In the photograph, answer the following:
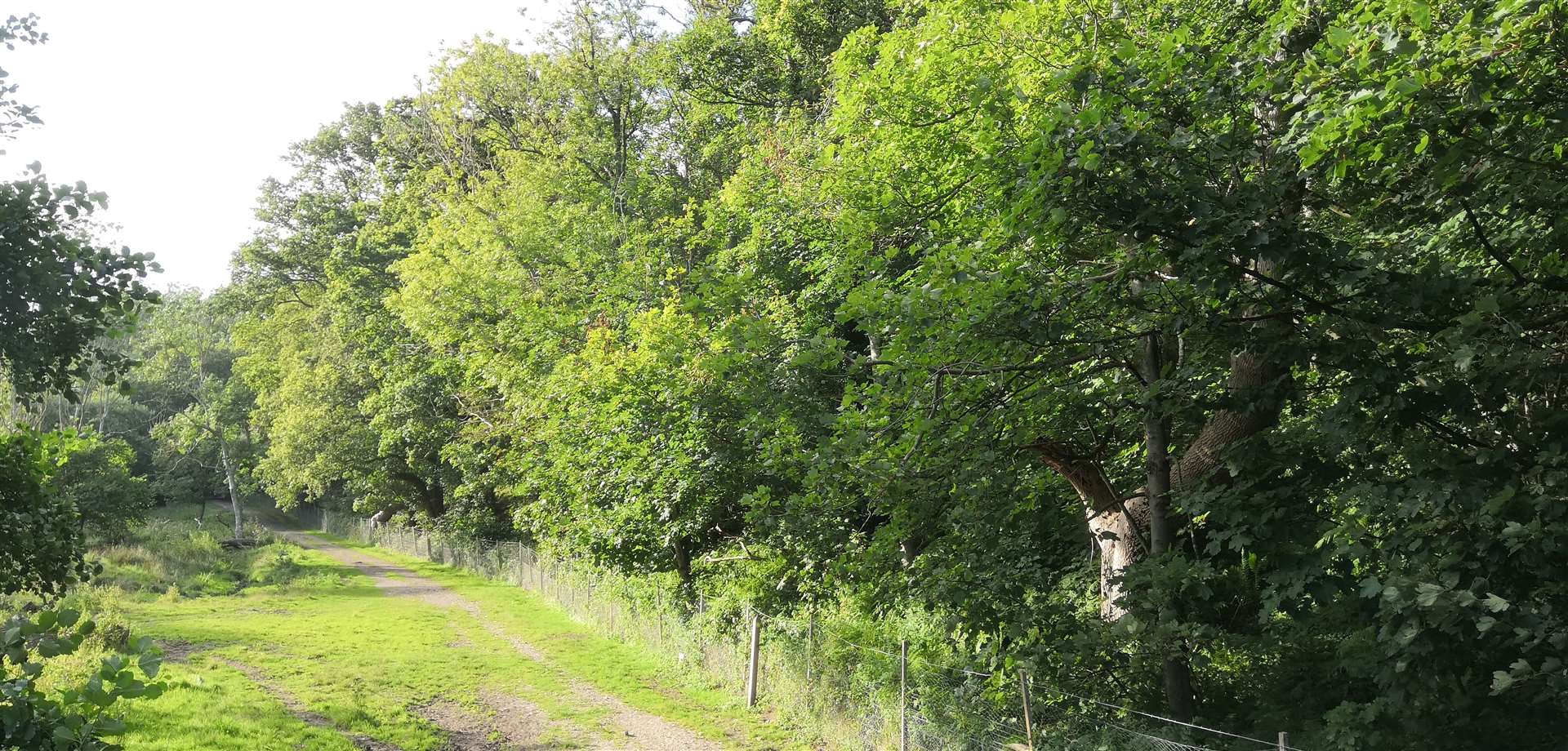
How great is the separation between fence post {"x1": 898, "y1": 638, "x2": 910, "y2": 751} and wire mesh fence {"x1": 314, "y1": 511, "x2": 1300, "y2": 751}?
0.05 ft

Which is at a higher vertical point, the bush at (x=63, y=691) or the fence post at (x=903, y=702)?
the bush at (x=63, y=691)

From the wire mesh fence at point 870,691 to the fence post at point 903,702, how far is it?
2cm

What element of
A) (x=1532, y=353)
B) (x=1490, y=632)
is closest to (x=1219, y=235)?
(x=1532, y=353)

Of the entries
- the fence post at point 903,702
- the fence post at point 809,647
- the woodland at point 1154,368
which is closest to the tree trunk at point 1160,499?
the woodland at point 1154,368

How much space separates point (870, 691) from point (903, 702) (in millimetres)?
1138

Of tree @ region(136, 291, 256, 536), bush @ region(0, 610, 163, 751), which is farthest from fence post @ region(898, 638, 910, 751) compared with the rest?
tree @ region(136, 291, 256, 536)

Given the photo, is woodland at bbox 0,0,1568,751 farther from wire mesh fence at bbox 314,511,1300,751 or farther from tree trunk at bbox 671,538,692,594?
tree trunk at bbox 671,538,692,594

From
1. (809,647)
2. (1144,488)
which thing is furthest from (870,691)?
(1144,488)

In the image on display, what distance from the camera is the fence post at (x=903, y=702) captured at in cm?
1013

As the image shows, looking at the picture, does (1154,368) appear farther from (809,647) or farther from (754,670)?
(754,670)

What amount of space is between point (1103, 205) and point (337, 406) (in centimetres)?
3663

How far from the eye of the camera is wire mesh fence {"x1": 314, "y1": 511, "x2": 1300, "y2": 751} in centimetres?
820

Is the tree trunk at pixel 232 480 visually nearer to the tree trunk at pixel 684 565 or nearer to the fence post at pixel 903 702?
the tree trunk at pixel 684 565

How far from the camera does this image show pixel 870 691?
11203mm
